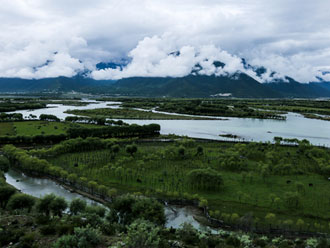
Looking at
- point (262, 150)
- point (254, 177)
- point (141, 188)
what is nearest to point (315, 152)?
point (262, 150)

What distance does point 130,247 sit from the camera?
23.3 meters

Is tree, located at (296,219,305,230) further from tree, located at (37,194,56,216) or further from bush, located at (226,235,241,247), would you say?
tree, located at (37,194,56,216)

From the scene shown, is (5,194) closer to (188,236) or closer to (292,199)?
(188,236)

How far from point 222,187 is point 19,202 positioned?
3704 cm

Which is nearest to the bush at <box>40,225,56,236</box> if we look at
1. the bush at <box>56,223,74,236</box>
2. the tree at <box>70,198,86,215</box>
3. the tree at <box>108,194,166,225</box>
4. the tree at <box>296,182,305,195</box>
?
the bush at <box>56,223,74,236</box>

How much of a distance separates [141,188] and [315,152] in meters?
57.8

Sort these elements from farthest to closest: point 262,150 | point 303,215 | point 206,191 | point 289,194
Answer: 1. point 262,150
2. point 206,191
3. point 289,194
4. point 303,215

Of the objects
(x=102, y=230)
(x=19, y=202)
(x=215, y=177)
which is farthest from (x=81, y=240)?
(x=215, y=177)

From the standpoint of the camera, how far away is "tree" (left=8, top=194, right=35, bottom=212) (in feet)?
126

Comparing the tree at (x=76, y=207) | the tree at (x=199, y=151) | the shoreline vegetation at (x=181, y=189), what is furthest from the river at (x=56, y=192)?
the tree at (x=199, y=151)

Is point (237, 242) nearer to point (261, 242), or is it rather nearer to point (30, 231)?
point (261, 242)

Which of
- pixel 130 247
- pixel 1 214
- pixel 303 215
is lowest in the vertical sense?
pixel 303 215

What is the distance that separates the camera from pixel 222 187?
2122 inches

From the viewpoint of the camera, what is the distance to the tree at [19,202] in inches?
1516
